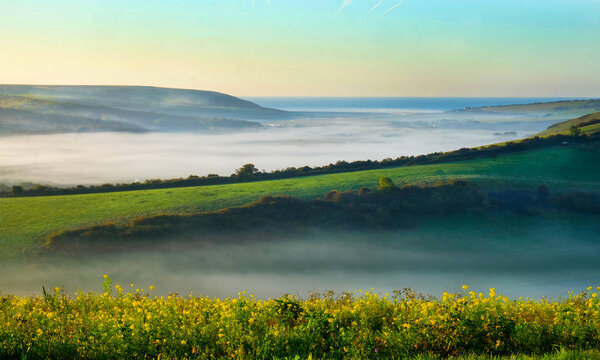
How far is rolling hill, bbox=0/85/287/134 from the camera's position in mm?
23031

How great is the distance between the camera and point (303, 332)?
6270mm

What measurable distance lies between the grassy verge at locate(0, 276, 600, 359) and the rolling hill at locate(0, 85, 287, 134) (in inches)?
699

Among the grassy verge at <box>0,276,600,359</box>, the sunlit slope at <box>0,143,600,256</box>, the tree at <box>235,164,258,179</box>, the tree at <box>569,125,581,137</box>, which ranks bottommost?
the grassy verge at <box>0,276,600,359</box>

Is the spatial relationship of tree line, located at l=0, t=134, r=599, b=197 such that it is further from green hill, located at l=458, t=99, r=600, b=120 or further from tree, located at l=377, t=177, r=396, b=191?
green hill, located at l=458, t=99, r=600, b=120

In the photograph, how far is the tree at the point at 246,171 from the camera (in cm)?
1773

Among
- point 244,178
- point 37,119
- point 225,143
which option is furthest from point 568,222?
point 37,119

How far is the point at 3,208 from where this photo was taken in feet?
50.2

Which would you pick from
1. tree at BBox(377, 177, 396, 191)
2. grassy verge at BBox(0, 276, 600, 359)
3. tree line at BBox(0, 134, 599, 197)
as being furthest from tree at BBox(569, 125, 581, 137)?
grassy verge at BBox(0, 276, 600, 359)

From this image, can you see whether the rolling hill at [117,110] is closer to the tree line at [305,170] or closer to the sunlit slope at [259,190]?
the tree line at [305,170]

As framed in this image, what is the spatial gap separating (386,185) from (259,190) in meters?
4.16

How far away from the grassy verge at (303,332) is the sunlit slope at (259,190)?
290 inches

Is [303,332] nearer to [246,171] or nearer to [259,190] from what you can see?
[259,190]

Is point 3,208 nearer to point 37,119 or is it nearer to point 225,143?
point 37,119

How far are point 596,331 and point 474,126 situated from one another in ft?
68.6
